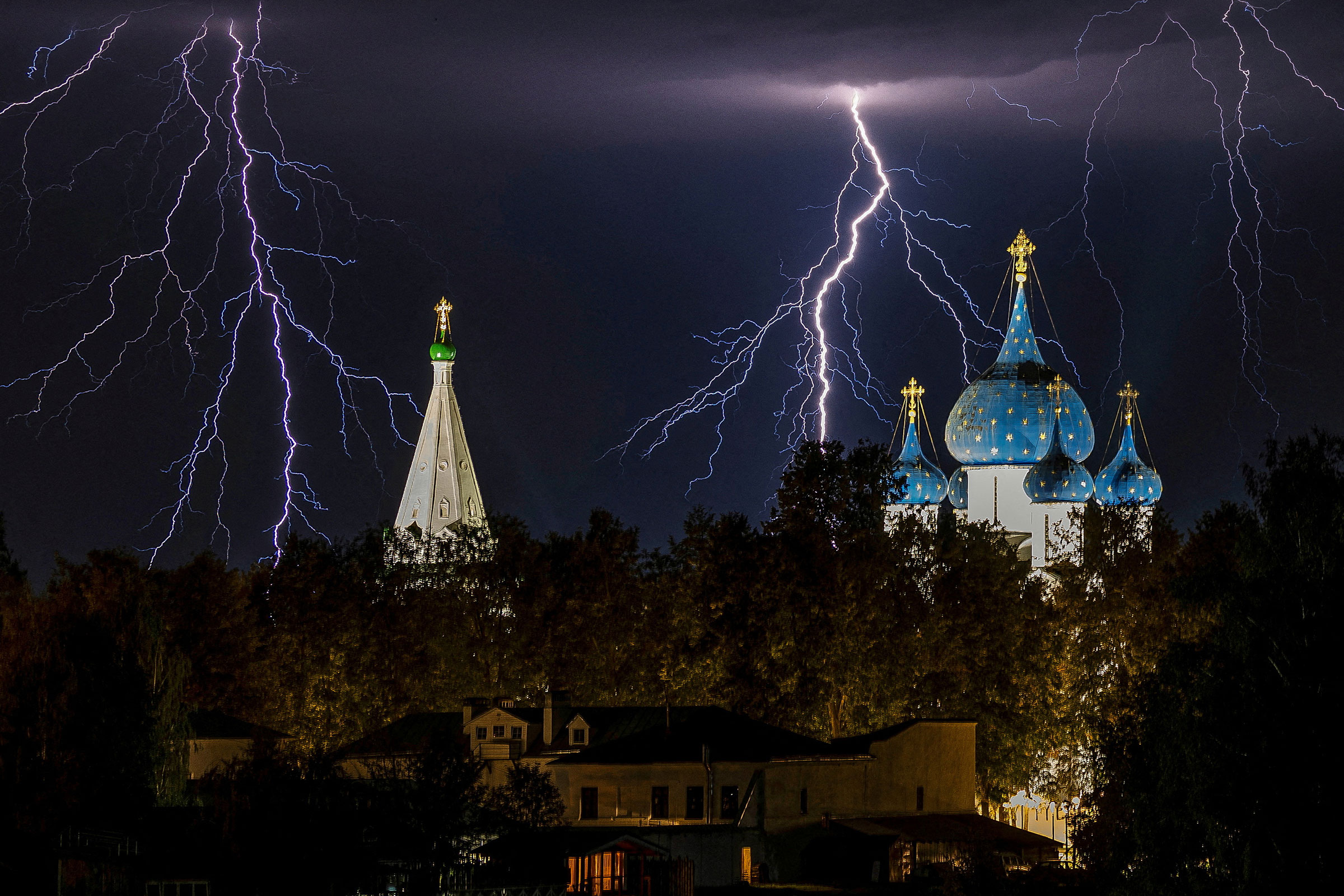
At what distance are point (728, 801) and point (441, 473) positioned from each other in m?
38.9

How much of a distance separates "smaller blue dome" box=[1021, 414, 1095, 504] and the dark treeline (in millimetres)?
7383

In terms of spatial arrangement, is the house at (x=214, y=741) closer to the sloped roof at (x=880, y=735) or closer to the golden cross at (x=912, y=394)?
the sloped roof at (x=880, y=735)

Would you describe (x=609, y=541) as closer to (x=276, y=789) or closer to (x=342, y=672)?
(x=342, y=672)

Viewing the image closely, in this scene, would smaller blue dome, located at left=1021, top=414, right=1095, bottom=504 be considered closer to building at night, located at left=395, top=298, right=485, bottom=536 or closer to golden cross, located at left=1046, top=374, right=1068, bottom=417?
golden cross, located at left=1046, top=374, right=1068, bottom=417

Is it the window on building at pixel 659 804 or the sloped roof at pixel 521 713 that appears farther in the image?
the sloped roof at pixel 521 713

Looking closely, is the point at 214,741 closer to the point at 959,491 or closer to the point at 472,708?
the point at 472,708

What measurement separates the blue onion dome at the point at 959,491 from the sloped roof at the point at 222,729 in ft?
145

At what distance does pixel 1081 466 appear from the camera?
8100 cm

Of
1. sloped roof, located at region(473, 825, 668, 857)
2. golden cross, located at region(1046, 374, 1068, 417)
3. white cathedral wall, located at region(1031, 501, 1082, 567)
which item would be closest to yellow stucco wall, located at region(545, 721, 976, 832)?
sloped roof, located at region(473, 825, 668, 857)

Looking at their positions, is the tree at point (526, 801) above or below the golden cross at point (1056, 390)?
below

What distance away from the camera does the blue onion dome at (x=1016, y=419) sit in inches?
3273

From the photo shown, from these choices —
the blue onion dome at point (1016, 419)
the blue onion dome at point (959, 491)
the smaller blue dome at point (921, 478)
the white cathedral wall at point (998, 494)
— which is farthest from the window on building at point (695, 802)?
the blue onion dome at point (959, 491)

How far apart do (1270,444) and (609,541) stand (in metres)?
37.6

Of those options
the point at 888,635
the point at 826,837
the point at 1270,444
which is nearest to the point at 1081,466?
the point at 888,635
